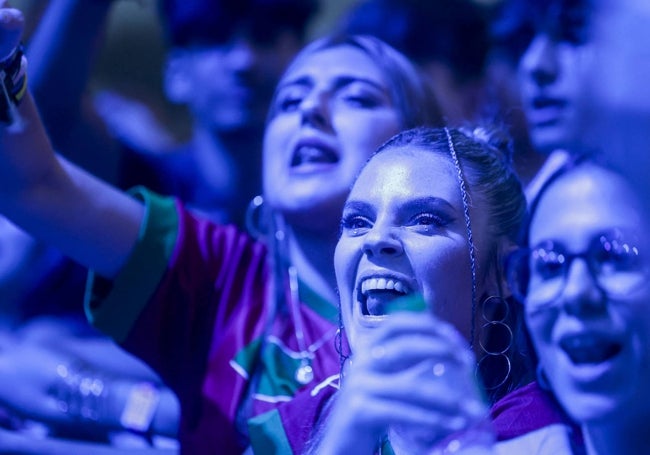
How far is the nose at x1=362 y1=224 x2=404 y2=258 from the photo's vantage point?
25.8 inches

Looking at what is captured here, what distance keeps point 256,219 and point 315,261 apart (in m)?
0.17

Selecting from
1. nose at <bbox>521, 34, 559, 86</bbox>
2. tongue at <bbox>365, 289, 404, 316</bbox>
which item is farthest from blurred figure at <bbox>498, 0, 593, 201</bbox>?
tongue at <bbox>365, 289, 404, 316</bbox>

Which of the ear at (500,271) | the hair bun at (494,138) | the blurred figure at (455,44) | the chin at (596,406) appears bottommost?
the chin at (596,406)

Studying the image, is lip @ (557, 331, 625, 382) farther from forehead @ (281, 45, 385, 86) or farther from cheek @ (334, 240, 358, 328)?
forehead @ (281, 45, 385, 86)

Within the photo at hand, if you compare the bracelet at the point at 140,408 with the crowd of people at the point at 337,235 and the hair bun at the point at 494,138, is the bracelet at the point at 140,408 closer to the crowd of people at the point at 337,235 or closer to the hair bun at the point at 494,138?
the crowd of people at the point at 337,235

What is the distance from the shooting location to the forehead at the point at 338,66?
0.93m

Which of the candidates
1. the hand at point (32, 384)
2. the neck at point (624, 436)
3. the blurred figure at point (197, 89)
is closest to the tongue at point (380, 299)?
the neck at point (624, 436)

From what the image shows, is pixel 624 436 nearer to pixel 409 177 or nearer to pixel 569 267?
pixel 569 267

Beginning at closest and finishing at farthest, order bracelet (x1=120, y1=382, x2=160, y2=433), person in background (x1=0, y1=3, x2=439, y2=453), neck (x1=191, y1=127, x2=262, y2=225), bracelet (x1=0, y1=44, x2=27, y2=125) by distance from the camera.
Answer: bracelet (x1=0, y1=44, x2=27, y2=125), person in background (x1=0, y1=3, x2=439, y2=453), bracelet (x1=120, y1=382, x2=160, y2=433), neck (x1=191, y1=127, x2=262, y2=225)

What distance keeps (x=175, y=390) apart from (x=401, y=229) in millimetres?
420

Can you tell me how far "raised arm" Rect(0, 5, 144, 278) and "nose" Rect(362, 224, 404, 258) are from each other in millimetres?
359

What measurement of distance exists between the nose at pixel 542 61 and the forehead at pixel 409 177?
37 centimetres

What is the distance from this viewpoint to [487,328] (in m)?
0.71

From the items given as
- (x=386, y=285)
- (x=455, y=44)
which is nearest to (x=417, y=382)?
(x=386, y=285)
